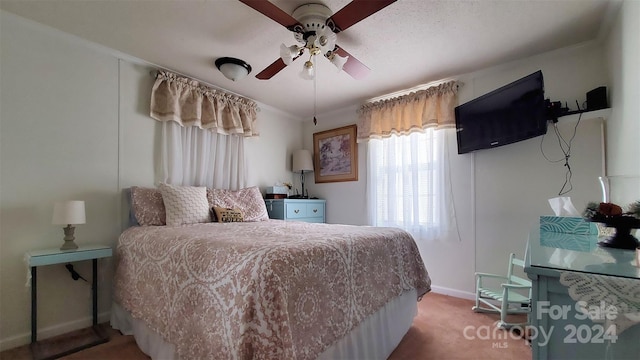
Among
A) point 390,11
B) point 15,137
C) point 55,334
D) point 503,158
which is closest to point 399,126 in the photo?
point 503,158

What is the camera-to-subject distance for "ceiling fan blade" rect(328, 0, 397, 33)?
1414 mm

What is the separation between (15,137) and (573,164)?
4.41 metres

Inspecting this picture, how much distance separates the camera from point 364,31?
2055 millimetres

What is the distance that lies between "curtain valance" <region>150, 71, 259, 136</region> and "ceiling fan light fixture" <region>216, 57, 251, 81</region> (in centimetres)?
52

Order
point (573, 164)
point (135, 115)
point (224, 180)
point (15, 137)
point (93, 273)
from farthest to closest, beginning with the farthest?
point (224, 180), point (135, 115), point (573, 164), point (93, 273), point (15, 137)

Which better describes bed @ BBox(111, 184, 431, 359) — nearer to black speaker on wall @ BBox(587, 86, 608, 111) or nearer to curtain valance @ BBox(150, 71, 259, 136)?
curtain valance @ BBox(150, 71, 259, 136)

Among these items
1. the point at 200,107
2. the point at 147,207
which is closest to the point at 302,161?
the point at 200,107

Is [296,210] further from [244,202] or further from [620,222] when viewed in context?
[620,222]

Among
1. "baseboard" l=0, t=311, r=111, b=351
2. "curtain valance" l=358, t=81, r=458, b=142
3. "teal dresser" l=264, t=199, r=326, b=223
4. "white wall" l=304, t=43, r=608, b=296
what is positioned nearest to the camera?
"baseboard" l=0, t=311, r=111, b=351

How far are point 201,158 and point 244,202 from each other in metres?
0.69

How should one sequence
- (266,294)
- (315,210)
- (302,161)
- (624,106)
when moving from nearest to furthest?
(266,294) < (624,106) < (315,210) < (302,161)

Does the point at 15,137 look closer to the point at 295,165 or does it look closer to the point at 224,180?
the point at 224,180

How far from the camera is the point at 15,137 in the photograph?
74.5 inches

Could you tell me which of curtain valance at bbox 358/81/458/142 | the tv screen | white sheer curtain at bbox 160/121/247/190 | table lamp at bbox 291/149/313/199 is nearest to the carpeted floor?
white sheer curtain at bbox 160/121/247/190
